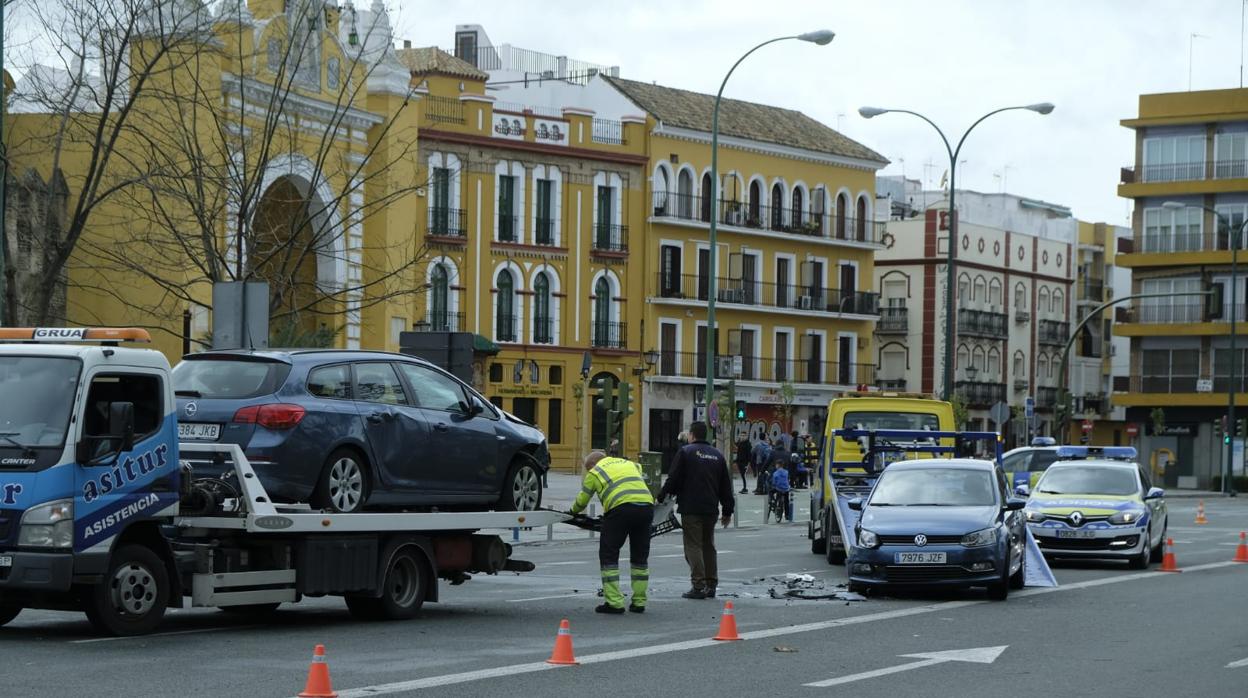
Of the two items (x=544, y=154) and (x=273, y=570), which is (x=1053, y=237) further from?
(x=273, y=570)

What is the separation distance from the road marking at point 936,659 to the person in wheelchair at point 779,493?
81.5 ft

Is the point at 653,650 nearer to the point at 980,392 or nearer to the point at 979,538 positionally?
the point at 979,538

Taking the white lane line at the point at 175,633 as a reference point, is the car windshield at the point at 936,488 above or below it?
above

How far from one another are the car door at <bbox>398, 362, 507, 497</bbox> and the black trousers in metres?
1.12

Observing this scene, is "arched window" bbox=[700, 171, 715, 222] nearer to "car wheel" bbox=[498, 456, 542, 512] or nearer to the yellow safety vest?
"car wheel" bbox=[498, 456, 542, 512]

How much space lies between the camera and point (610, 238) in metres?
70.0

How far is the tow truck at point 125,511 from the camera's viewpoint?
14.2 m

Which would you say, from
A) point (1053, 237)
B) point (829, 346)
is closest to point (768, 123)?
point (829, 346)

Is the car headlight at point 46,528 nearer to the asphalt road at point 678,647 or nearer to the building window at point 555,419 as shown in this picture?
the asphalt road at point 678,647

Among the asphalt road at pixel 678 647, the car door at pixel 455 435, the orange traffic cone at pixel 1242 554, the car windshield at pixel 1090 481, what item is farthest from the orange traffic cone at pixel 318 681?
the orange traffic cone at pixel 1242 554

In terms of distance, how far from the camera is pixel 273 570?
15.6m

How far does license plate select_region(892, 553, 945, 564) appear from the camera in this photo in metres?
20.1

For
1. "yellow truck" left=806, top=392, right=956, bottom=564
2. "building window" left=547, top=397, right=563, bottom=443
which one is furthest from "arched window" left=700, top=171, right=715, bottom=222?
"yellow truck" left=806, top=392, right=956, bottom=564

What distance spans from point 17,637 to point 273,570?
203cm
